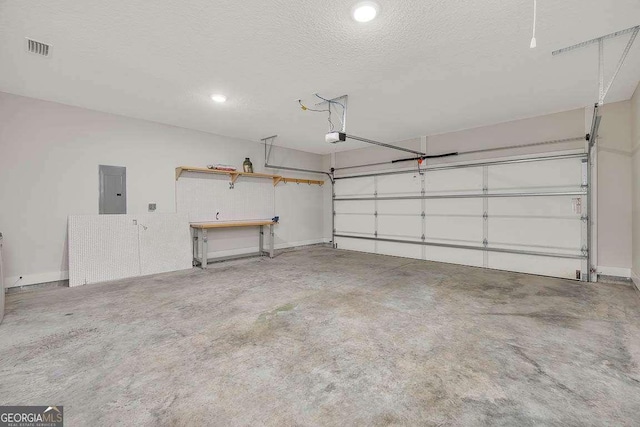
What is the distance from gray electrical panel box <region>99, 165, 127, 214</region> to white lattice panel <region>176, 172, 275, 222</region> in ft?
2.74

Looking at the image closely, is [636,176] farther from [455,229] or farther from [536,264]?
[455,229]

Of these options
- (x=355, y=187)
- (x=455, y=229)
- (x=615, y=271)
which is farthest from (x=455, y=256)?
(x=355, y=187)

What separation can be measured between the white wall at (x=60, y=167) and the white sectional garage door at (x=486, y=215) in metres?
4.27

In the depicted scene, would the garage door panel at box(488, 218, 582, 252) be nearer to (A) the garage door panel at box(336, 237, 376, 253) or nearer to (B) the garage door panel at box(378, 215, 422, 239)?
(B) the garage door panel at box(378, 215, 422, 239)

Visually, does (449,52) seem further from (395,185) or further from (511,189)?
(395,185)

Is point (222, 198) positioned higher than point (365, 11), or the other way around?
point (365, 11)

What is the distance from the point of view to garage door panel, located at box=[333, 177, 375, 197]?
6.83m

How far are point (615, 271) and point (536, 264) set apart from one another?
91 centimetres

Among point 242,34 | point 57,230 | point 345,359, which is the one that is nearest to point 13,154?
point 57,230

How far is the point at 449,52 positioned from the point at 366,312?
109 inches

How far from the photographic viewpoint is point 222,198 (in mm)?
5688

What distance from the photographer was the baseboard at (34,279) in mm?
3556

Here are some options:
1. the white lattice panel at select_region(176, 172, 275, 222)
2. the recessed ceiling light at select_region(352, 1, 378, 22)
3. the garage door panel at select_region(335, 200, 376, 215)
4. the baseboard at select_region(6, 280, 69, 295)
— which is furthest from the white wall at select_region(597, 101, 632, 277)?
the baseboard at select_region(6, 280, 69, 295)

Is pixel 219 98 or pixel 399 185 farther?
pixel 399 185
